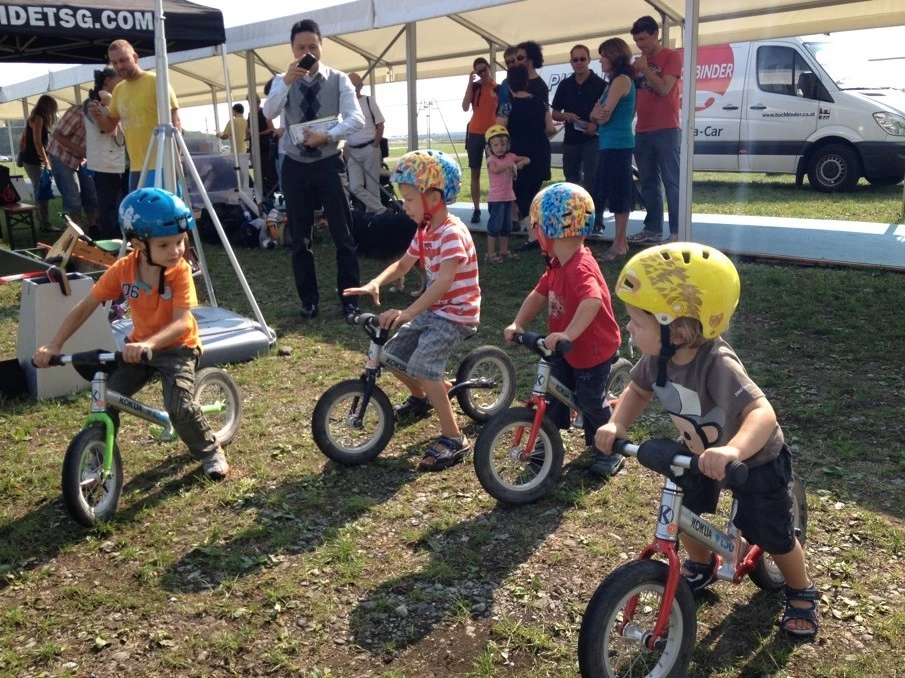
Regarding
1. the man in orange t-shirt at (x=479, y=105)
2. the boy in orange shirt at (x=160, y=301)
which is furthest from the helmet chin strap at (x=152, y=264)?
the man in orange t-shirt at (x=479, y=105)

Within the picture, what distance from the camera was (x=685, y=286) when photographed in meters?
2.40

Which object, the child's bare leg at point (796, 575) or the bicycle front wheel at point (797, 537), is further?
the bicycle front wheel at point (797, 537)

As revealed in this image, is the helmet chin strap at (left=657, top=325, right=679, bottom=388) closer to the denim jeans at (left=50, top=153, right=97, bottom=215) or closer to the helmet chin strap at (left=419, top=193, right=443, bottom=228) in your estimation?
the helmet chin strap at (left=419, top=193, right=443, bottom=228)

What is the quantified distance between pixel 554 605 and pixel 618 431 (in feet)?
2.93

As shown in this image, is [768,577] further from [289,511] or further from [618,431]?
[289,511]

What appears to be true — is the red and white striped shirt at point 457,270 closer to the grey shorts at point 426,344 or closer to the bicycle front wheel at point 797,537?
the grey shorts at point 426,344

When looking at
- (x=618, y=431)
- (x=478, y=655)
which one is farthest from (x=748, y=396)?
(x=478, y=655)

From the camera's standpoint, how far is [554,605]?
3.13 metres

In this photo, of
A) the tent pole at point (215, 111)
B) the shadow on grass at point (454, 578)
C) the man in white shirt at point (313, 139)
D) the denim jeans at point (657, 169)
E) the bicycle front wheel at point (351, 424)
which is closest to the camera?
the shadow on grass at point (454, 578)

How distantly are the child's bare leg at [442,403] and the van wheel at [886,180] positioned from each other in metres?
11.8

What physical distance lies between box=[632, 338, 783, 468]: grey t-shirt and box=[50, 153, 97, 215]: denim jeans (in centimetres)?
1104

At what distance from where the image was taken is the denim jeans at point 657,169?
8.81 m

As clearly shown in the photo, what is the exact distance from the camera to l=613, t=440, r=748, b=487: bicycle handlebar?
2.19m

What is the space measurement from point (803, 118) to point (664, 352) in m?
12.5
